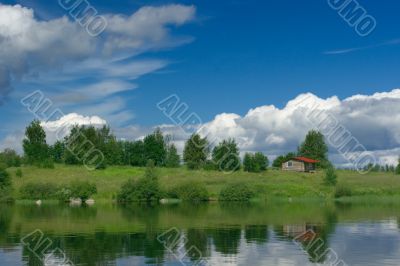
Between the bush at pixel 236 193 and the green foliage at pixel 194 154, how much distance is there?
Result: 130 ft

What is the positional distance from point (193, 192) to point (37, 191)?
107 feet

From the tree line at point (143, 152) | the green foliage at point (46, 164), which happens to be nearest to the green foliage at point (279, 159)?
the tree line at point (143, 152)

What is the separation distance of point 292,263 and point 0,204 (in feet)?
284

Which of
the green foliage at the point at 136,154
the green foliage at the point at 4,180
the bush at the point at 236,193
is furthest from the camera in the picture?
the green foliage at the point at 136,154

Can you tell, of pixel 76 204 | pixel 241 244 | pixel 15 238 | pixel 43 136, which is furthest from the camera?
pixel 43 136

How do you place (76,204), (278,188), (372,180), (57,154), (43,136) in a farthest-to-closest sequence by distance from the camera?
1. (57,154)
2. (43,136)
3. (372,180)
4. (278,188)
5. (76,204)

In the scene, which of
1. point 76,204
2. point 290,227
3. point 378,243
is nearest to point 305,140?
point 76,204

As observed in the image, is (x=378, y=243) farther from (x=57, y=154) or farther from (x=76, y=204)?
(x=57, y=154)

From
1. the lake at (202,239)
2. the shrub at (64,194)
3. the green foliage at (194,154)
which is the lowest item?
the lake at (202,239)

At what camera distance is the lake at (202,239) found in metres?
40.7

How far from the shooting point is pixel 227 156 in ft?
477

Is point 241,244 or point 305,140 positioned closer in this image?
point 241,244

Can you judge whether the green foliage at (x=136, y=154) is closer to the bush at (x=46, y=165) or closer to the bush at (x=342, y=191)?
the bush at (x=46, y=165)

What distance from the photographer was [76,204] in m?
112
